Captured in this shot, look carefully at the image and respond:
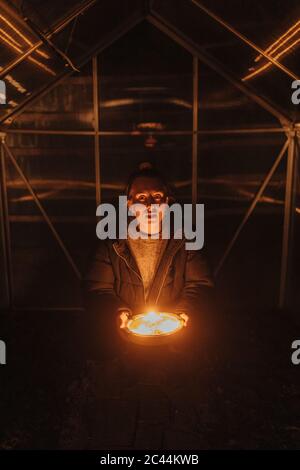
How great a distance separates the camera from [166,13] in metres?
4.92

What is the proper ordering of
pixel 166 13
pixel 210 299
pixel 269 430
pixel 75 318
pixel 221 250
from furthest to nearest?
pixel 221 250 → pixel 75 318 → pixel 166 13 → pixel 210 299 → pixel 269 430

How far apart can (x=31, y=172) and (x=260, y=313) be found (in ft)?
12.1

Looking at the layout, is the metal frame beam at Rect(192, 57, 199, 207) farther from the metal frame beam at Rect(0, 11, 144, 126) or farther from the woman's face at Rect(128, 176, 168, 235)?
the woman's face at Rect(128, 176, 168, 235)

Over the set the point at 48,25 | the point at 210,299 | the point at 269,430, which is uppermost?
the point at 48,25

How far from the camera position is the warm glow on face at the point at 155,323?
312 cm

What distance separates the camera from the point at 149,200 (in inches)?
141

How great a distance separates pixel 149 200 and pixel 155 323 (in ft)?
3.23

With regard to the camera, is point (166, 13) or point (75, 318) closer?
point (166, 13)

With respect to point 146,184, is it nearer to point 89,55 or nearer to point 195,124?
point 195,124

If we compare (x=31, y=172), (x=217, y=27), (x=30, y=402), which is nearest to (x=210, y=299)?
(x=30, y=402)

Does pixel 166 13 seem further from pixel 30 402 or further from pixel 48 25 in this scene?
pixel 30 402

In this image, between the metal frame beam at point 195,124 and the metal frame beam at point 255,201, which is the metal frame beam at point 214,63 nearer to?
the metal frame beam at point 195,124

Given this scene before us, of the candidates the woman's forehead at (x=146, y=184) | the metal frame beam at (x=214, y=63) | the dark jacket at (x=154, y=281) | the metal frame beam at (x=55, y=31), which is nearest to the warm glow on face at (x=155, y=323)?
the dark jacket at (x=154, y=281)

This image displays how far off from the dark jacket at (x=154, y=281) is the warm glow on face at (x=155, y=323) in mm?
230
